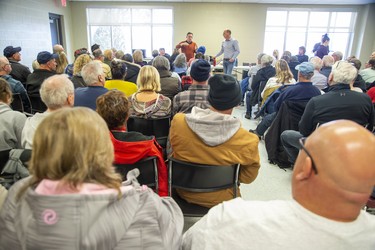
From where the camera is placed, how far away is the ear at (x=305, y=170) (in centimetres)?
69

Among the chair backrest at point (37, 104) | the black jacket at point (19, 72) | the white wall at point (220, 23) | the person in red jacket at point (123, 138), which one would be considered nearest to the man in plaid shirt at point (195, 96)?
the person in red jacket at point (123, 138)

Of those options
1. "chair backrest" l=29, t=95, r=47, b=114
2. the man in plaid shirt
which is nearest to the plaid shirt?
the man in plaid shirt

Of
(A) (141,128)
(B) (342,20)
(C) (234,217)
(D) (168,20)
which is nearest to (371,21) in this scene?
(B) (342,20)

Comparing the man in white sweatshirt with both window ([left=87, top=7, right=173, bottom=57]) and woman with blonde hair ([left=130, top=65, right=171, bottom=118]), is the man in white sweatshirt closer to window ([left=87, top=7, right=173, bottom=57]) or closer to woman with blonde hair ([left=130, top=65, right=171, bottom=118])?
Answer: woman with blonde hair ([left=130, top=65, right=171, bottom=118])

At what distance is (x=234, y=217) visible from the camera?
781mm

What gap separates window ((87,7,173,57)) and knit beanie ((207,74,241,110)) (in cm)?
865

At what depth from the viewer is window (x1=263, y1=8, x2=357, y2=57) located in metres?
9.65

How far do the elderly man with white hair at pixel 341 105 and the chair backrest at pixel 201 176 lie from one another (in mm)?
1146

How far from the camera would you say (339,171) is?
0.65 m

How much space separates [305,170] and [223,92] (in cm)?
106

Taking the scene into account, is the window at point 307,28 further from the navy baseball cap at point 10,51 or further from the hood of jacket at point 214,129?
the hood of jacket at point 214,129

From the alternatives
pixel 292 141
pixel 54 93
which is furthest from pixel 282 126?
pixel 54 93

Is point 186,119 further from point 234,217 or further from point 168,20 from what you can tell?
point 168,20

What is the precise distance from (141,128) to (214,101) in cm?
93
